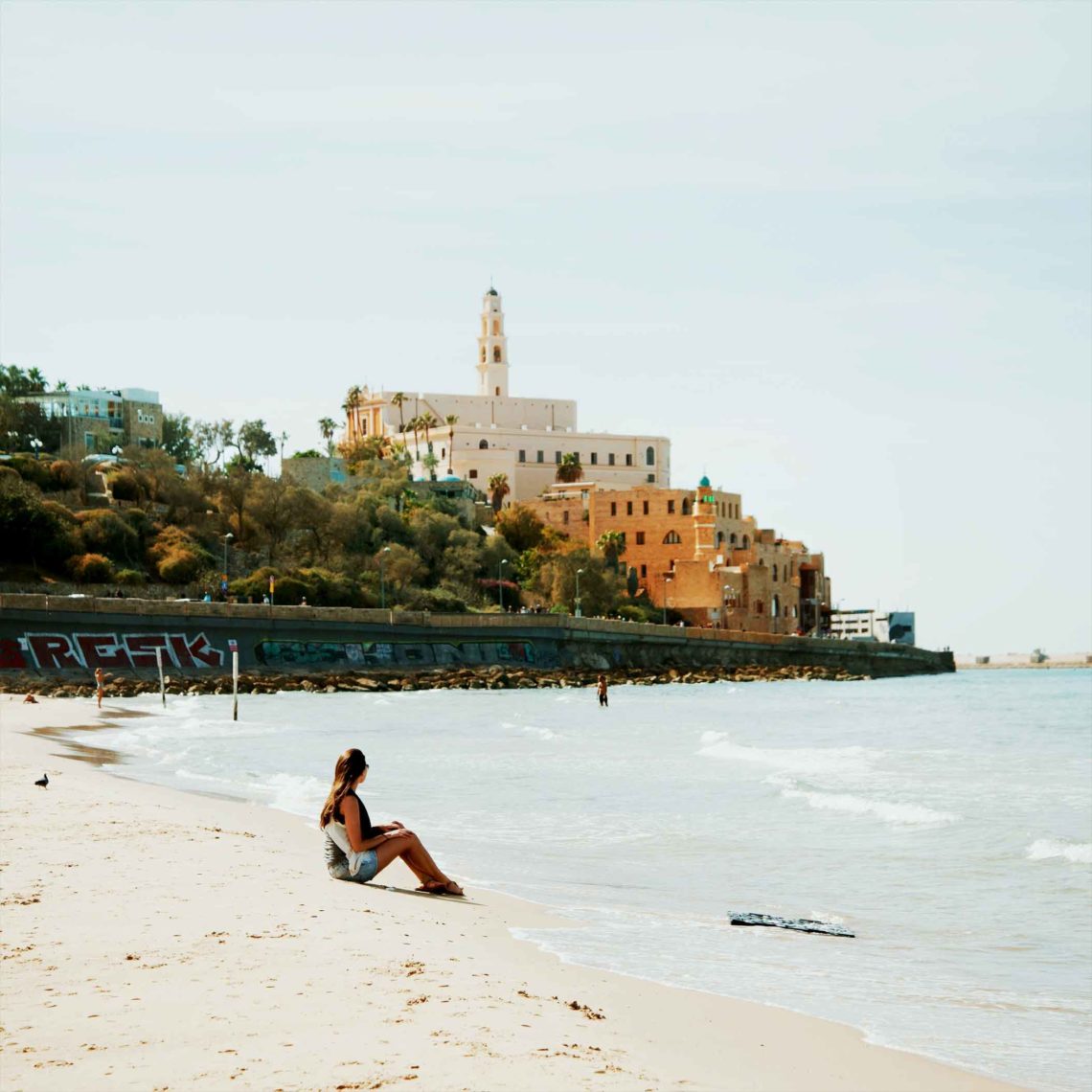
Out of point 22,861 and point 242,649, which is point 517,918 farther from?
point 242,649

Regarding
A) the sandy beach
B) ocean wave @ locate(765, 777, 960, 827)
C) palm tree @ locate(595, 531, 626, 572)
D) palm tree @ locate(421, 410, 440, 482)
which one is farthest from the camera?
palm tree @ locate(421, 410, 440, 482)

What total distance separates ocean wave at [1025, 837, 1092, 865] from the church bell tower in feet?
443

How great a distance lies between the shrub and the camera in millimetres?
79625

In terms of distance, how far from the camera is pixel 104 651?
220ft

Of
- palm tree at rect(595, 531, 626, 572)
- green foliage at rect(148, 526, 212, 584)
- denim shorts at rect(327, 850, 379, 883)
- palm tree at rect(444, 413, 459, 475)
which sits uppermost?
palm tree at rect(444, 413, 459, 475)

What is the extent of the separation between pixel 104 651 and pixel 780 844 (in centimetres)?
5428

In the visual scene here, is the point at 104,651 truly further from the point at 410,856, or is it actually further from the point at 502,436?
the point at 502,436

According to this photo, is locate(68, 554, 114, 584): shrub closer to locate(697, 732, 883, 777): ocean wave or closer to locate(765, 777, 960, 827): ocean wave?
locate(697, 732, 883, 777): ocean wave

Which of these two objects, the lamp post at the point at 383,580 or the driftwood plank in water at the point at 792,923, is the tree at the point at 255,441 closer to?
the lamp post at the point at 383,580

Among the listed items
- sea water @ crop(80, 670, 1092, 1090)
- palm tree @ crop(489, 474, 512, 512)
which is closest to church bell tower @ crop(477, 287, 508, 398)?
palm tree @ crop(489, 474, 512, 512)

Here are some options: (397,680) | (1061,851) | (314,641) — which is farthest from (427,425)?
(1061,851)

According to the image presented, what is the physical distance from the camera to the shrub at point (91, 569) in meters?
79.6

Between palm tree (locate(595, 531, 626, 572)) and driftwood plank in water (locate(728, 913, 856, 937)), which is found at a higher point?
palm tree (locate(595, 531, 626, 572))

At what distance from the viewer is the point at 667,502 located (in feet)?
413
